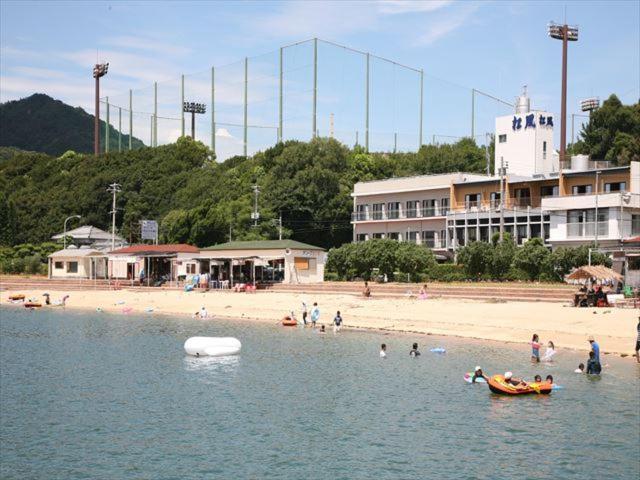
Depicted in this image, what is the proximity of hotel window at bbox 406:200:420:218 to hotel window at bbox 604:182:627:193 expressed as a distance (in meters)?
21.1

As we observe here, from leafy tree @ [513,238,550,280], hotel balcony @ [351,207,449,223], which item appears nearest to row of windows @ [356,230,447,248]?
hotel balcony @ [351,207,449,223]

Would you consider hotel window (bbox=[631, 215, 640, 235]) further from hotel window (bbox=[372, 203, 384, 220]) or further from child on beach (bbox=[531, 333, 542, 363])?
child on beach (bbox=[531, 333, 542, 363])

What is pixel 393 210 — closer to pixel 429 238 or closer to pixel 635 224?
pixel 429 238

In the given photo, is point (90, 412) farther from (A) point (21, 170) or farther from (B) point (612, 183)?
(A) point (21, 170)

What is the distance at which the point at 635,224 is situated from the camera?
60.3 m

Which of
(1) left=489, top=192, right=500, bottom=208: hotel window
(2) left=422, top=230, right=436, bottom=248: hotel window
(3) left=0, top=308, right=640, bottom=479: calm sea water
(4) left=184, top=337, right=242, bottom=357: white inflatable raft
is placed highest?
(1) left=489, top=192, right=500, bottom=208: hotel window

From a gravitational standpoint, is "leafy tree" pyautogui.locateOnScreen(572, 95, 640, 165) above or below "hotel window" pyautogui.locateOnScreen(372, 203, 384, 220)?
above

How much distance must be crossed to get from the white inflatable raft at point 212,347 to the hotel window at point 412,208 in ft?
146

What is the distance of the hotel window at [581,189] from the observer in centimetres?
6612

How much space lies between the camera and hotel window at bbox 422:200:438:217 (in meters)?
78.7

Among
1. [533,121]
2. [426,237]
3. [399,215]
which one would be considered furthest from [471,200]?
[533,121]

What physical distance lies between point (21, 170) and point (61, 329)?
342 feet

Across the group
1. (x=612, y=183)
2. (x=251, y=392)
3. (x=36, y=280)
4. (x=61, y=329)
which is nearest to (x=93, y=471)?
(x=251, y=392)

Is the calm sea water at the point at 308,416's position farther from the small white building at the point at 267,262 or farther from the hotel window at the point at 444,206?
the hotel window at the point at 444,206
